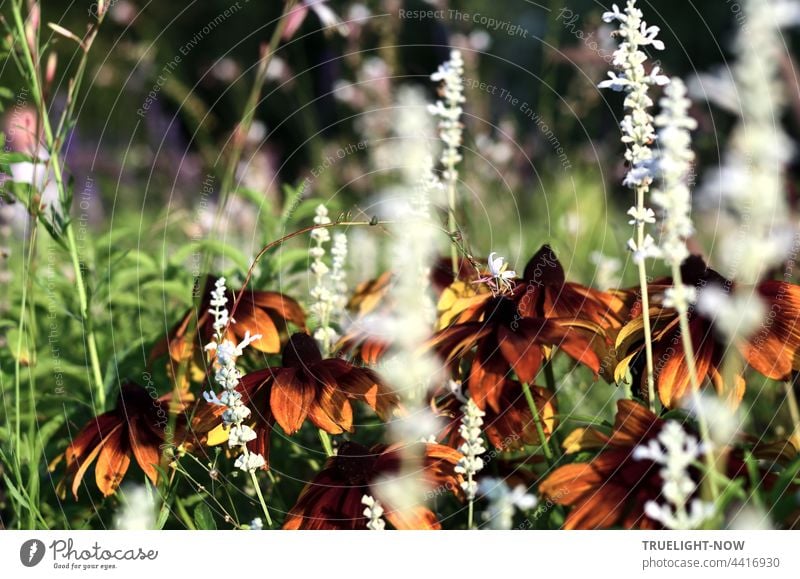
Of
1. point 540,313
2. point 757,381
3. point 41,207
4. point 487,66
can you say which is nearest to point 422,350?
point 540,313

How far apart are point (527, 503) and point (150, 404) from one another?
1.44 feet

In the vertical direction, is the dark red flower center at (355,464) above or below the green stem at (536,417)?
below

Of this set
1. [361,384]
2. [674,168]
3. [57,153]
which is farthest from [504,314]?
[57,153]

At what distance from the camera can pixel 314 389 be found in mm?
903

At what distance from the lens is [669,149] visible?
0.69 m

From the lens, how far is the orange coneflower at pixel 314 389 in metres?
0.89

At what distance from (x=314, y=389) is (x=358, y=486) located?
11 centimetres

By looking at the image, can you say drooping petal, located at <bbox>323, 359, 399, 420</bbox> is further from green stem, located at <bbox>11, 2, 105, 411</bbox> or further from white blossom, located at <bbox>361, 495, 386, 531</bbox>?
green stem, located at <bbox>11, 2, 105, 411</bbox>
